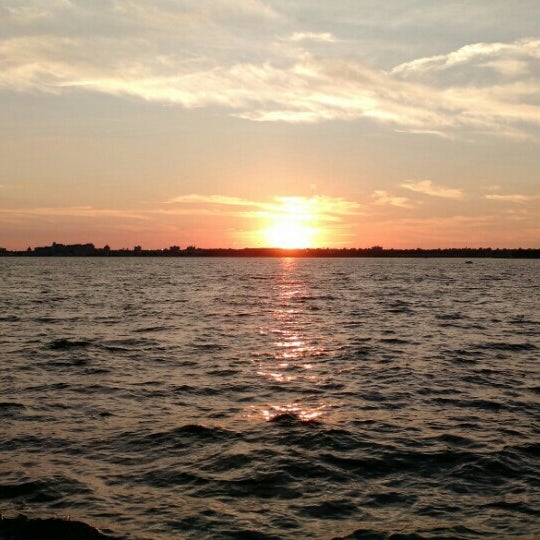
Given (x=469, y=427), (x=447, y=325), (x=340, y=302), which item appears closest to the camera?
(x=469, y=427)

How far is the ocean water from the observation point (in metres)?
11.3

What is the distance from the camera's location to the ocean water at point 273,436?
11.3m

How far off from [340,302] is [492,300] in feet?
62.1

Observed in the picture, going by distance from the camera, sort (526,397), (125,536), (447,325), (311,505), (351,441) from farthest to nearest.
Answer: (447,325) → (526,397) → (351,441) → (311,505) → (125,536)

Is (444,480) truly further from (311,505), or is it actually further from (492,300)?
(492,300)

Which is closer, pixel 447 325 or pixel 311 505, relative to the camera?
pixel 311 505

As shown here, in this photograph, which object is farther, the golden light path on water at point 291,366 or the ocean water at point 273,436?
the golden light path on water at point 291,366

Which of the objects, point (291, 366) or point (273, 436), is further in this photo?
point (291, 366)

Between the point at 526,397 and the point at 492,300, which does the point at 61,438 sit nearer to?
the point at 526,397

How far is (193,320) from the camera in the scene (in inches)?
1836

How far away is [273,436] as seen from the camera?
16188 millimetres

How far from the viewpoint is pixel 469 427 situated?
56.0 feet

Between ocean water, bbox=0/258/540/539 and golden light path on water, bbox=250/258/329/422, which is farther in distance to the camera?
golden light path on water, bbox=250/258/329/422

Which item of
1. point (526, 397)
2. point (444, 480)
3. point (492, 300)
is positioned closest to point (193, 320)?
point (526, 397)
